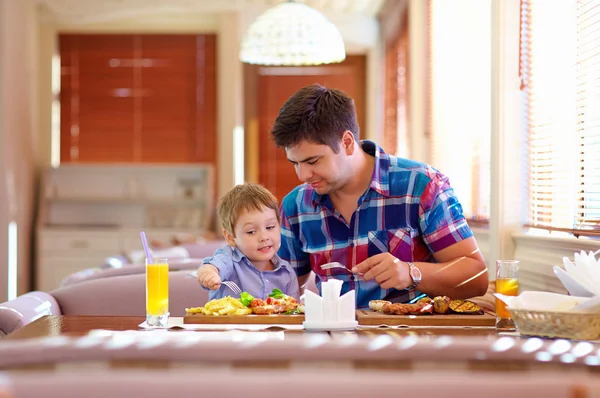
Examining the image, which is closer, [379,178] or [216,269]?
[216,269]

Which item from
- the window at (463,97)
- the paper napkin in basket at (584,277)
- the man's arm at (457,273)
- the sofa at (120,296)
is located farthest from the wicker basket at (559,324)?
the window at (463,97)

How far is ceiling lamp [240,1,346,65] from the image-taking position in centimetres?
402

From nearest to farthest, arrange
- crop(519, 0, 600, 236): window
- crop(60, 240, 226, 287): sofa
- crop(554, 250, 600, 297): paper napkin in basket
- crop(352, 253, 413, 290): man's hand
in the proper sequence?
crop(554, 250, 600, 297): paper napkin in basket < crop(352, 253, 413, 290): man's hand < crop(519, 0, 600, 236): window < crop(60, 240, 226, 287): sofa

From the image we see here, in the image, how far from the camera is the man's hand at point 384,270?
2.08 m

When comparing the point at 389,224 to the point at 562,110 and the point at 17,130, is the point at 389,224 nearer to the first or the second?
the point at 562,110

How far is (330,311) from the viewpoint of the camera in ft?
5.84

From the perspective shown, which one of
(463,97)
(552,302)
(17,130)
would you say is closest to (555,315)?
(552,302)

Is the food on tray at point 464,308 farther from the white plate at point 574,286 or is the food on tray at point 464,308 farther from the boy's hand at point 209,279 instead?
the boy's hand at point 209,279

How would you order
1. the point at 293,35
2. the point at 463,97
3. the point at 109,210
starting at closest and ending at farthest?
the point at 293,35, the point at 463,97, the point at 109,210

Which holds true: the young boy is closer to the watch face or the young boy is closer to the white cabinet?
the watch face

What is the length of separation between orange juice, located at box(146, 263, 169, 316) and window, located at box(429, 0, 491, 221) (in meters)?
2.63

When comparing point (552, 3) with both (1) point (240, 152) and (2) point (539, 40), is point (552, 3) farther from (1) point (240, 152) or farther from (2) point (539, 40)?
(1) point (240, 152)

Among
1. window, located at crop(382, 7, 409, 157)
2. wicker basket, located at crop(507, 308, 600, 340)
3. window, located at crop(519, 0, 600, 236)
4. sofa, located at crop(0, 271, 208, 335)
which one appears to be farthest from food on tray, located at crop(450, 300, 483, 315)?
window, located at crop(382, 7, 409, 157)

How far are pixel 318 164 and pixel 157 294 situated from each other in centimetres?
75
